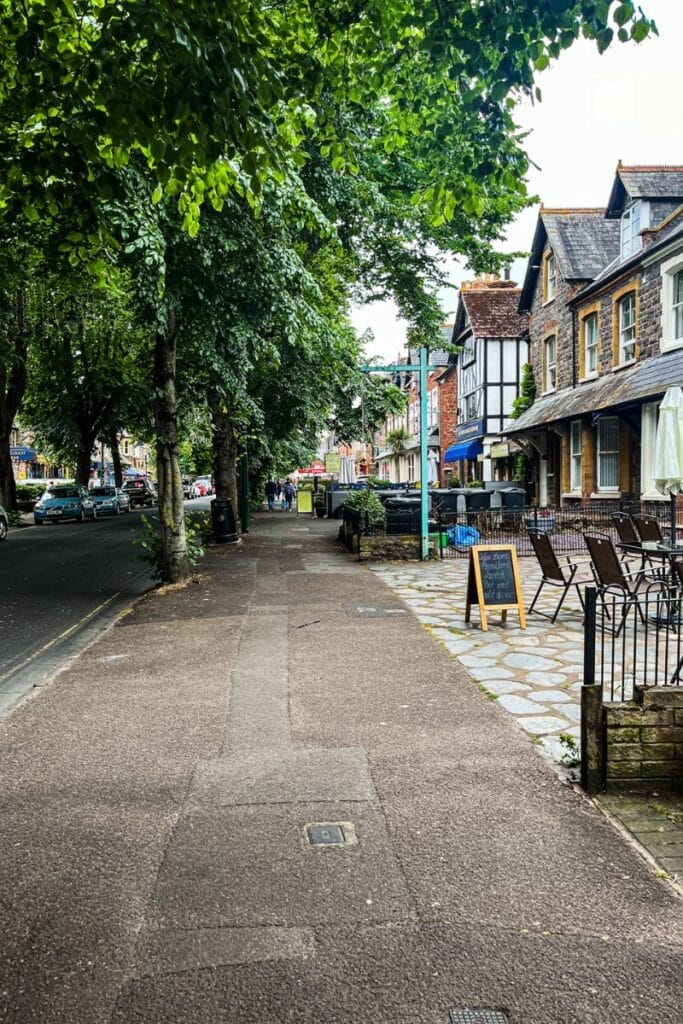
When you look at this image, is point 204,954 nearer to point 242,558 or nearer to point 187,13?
point 187,13

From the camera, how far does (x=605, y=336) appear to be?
72.6 ft

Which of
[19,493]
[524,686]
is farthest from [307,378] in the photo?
[19,493]

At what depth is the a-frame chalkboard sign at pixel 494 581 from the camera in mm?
9055

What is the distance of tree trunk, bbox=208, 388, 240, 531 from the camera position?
20.5 meters

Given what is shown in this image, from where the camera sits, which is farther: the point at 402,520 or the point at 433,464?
the point at 433,464

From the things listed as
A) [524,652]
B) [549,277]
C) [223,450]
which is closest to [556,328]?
[549,277]

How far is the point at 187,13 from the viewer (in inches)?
183

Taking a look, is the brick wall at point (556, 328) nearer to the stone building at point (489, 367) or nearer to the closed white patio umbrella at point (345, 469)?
the stone building at point (489, 367)

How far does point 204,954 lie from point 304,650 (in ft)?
16.7

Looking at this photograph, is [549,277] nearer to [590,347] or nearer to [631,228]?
[590,347]

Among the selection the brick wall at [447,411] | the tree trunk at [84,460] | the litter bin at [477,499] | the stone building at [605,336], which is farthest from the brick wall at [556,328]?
the tree trunk at [84,460]

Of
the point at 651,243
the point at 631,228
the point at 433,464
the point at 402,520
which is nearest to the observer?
the point at 402,520

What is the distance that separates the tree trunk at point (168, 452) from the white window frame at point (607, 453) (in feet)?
43.6

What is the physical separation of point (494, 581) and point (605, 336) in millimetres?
15361
